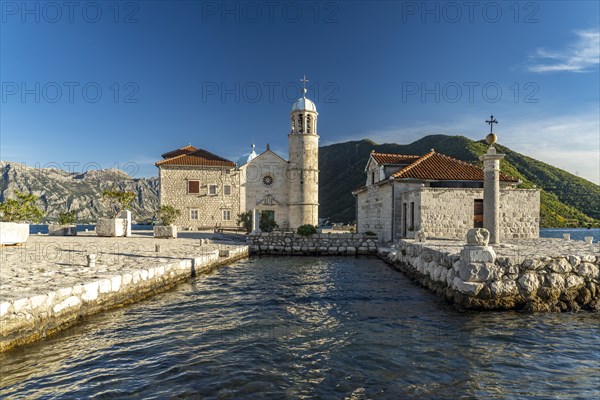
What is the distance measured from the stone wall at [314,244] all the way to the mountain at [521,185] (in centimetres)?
6583

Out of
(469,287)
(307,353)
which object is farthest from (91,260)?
(469,287)

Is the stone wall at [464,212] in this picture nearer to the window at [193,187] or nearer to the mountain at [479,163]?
the window at [193,187]

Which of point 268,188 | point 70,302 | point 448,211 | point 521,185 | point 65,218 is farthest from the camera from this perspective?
point 521,185

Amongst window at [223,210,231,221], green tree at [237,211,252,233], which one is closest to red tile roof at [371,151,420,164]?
green tree at [237,211,252,233]

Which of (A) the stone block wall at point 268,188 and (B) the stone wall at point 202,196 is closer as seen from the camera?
(A) the stone block wall at point 268,188

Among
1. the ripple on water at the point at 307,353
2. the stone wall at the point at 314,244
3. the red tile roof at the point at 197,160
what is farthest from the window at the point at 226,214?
the ripple on water at the point at 307,353

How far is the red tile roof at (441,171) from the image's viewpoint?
77.7 ft

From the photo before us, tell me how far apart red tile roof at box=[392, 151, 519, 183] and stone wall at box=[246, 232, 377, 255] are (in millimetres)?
5219

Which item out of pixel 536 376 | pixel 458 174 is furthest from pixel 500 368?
pixel 458 174

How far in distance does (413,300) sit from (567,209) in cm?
10200

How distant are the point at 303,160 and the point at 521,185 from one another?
62880mm

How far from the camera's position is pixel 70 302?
25.7 ft

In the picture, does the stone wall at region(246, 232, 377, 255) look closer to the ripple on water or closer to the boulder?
the ripple on water

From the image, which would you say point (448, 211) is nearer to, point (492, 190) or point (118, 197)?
point (492, 190)
